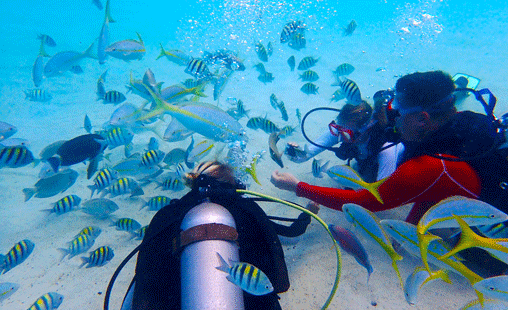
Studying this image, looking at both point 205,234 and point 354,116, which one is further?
point 354,116

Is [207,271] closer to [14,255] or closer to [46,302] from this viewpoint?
[46,302]

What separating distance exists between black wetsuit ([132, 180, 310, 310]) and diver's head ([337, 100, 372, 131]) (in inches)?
78.8

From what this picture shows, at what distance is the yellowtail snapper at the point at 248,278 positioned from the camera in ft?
4.29

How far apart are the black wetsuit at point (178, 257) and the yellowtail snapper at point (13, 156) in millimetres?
2587

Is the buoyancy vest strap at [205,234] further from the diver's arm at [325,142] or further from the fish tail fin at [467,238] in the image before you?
the diver's arm at [325,142]

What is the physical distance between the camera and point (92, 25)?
3381 centimetres

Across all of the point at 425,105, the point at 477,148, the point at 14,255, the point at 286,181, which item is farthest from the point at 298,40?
the point at 14,255

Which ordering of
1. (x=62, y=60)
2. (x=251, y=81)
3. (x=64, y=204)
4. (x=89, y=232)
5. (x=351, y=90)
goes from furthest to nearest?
1. (x=251, y=81)
2. (x=62, y=60)
3. (x=351, y=90)
4. (x=64, y=204)
5. (x=89, y=232)

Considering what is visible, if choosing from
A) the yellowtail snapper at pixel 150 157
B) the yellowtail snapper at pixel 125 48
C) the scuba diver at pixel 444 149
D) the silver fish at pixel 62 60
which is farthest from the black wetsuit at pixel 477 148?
the silver fish at pixel 62 60

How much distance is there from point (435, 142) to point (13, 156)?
15.8 feet

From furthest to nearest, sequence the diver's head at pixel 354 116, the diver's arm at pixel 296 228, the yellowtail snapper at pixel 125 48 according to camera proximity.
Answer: the yellowtail snapper at pixel 125 48 → the diver's head at pixel 354 116 → the diver's arm at pixel 296 228

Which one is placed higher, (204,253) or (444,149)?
(444,149)

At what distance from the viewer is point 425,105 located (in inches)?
80.8

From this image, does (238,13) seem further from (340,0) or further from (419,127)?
(419,127)
